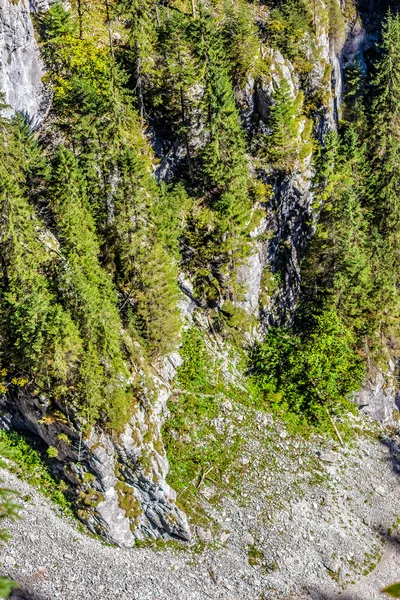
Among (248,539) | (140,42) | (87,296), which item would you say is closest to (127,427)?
(87,296)

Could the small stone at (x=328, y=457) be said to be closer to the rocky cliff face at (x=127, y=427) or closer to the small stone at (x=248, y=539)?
the rocky cliff face at (x=127, y=427)

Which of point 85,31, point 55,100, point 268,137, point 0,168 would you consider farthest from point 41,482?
point 85,31

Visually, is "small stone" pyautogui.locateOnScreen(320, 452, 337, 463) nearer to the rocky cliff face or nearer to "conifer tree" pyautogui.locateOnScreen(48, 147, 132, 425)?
the rocky cliff face

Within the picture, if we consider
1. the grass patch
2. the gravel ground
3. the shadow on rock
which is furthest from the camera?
the grass patch

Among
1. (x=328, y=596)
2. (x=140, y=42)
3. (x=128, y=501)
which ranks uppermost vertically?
(x=140, y=42)

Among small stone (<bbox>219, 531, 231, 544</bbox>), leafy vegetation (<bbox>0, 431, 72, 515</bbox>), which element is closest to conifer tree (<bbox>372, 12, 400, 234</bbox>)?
small stone (<bbox>219, 531, 231, 544</bbox>)

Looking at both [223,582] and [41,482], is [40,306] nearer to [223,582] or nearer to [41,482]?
[41,482]

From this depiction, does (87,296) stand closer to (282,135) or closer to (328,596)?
(282,135)
